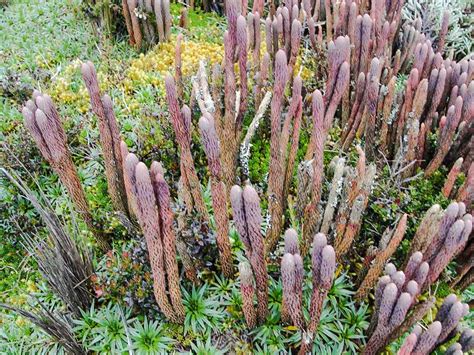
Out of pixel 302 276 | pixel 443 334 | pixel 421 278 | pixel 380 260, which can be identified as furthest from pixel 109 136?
pixel 443 334

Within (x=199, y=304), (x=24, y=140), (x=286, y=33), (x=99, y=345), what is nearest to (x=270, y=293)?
(x=199, y=304)

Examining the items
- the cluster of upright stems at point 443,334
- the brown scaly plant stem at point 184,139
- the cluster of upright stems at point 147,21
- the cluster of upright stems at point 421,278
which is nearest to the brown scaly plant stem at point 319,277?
the cluster of upright stems at point 421,278

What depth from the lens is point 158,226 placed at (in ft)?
5.49

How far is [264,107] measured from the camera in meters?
2.71

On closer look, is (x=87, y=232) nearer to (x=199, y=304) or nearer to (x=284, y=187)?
(x=199, y=304)

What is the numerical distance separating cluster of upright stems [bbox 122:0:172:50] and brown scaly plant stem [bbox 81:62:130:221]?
196 centimetres

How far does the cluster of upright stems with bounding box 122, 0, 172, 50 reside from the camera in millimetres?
3787

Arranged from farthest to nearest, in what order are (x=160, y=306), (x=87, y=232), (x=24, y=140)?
(x=24, y=140), (x=87, y=232), (x=160, y=306)

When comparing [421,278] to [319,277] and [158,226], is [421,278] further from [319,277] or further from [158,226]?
[158,226]

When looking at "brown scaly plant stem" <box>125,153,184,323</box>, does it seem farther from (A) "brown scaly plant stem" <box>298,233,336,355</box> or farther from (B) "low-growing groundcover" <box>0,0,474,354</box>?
(A) "brown scaly plant stem" <box>298,233,336,355</box>

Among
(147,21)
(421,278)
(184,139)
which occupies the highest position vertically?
(184,139)

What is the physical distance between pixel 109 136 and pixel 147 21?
2141mm

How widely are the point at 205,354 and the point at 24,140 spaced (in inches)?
76.6

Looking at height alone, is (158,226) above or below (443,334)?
above
